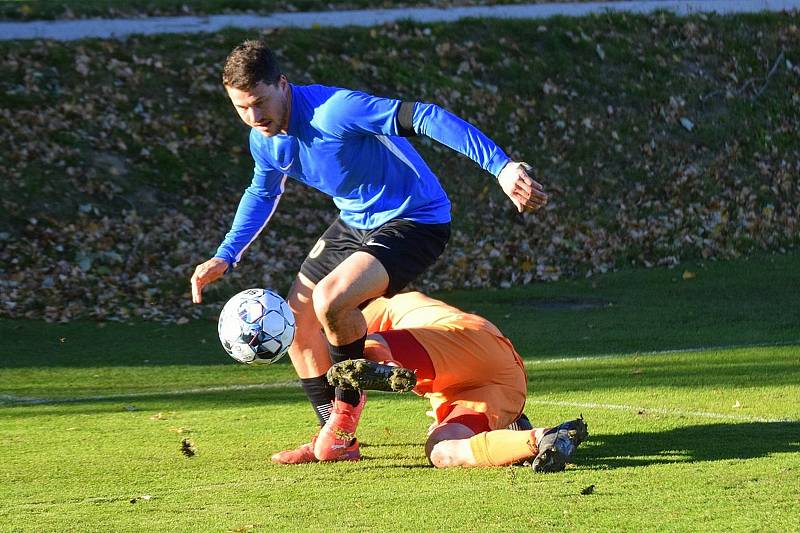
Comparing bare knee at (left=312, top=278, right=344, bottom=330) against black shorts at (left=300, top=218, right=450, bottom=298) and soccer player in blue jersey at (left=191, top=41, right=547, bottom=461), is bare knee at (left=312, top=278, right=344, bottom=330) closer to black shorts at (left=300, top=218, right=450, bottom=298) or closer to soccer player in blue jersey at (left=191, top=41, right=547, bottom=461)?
soccer player in blue jersey at (left=191, top=41, right=547, bottom=461)

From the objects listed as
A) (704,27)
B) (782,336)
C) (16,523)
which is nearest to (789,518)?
(16,523)

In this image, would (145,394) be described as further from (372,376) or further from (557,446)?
(557,446)

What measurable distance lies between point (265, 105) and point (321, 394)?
164cm

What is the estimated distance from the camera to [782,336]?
32.5 feet

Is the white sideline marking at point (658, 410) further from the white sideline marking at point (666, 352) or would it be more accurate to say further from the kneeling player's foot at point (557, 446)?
the kneeling player's foot at point (557, 446)

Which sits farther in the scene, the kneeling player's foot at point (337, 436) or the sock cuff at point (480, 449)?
the kneeling player's foot at point (337, 436)

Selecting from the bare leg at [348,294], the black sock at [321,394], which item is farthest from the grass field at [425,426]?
the bare leg at [348,294]

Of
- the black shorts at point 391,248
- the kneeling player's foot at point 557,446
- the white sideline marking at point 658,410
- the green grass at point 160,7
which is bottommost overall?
the white sideline marking at point 658,410

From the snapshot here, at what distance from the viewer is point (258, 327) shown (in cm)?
624

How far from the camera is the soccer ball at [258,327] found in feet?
20.5

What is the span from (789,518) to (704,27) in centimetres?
1538

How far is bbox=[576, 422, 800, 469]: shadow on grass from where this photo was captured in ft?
19.2

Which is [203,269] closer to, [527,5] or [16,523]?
[16,523]

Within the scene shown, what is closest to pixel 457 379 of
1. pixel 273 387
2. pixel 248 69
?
pixel 248 69
